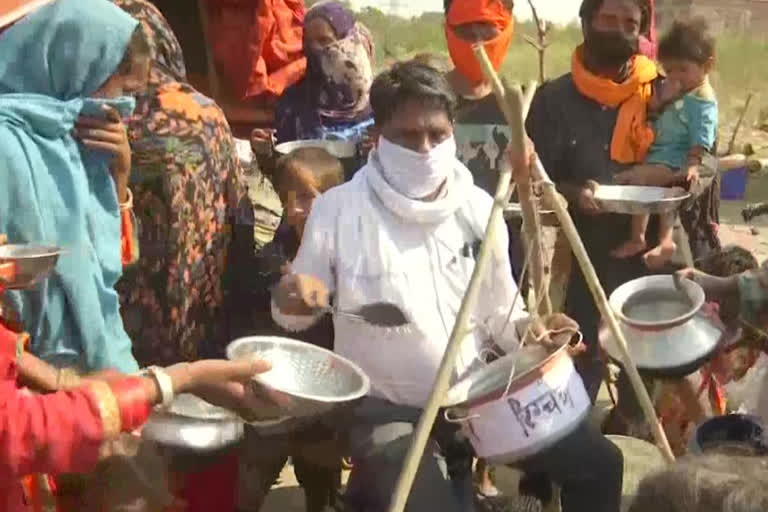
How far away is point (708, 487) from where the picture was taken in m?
1.70

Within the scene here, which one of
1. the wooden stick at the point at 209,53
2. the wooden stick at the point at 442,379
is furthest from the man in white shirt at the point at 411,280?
the wooden stick at the point at 209,53

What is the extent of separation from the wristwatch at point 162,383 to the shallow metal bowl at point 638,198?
1.85 metres

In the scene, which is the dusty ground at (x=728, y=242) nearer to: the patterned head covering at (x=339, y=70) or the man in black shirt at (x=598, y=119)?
the man in black shirt at (x=598, y=119)

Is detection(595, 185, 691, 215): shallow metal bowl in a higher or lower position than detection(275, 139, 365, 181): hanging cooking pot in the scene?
lower

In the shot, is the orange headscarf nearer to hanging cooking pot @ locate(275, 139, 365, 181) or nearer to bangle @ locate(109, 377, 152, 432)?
hanging cooking pot @ locate(275, 139, 365, 181)

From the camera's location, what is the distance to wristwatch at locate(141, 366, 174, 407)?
2.20 meters

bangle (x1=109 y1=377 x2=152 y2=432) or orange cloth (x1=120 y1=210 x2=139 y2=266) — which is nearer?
bangle (x1=109 y1=377 x2=152 y2=432)

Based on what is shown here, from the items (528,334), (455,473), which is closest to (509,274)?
(528,334)

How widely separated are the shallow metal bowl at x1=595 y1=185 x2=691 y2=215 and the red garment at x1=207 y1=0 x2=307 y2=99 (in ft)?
4.93

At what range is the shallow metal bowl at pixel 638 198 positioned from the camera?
11.5ft

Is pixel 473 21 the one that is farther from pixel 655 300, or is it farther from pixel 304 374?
pixel 304 374

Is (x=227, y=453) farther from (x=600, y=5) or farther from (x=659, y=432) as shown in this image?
(x=600, y=5)

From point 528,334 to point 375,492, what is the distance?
60cm

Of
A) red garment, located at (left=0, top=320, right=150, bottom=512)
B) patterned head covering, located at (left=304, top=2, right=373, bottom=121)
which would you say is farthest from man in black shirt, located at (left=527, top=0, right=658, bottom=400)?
red garment, located at (left=0, top=320, right=150, bottom=512)
